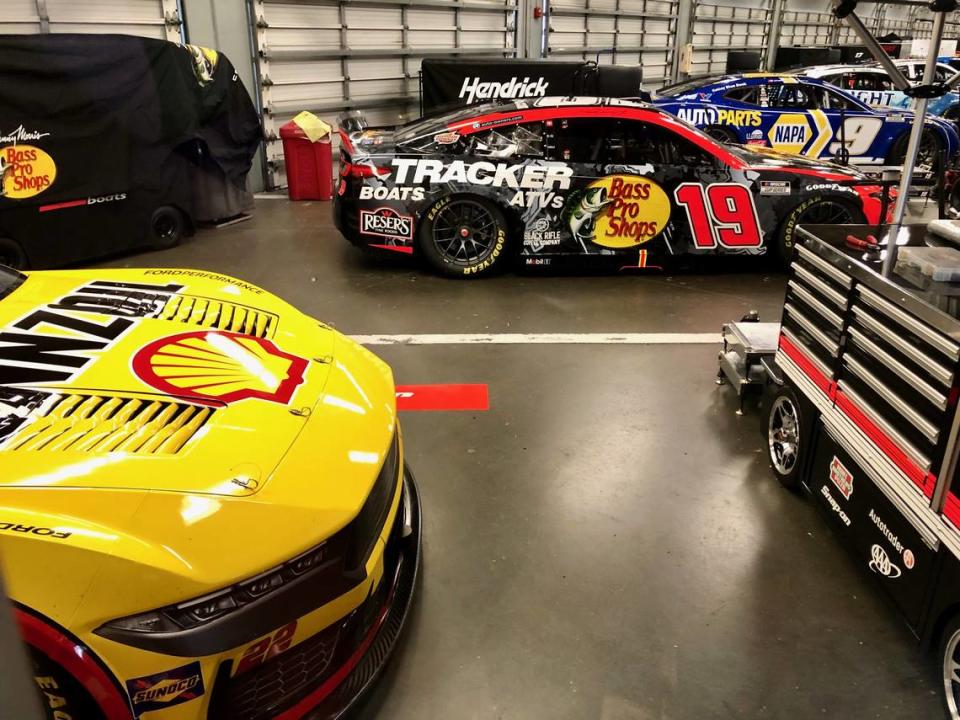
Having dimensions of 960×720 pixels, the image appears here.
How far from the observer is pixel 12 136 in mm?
5766

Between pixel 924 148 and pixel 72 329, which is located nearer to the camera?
pixel 72 329

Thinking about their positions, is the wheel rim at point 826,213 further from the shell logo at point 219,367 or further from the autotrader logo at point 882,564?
the shell logo at point 219,367

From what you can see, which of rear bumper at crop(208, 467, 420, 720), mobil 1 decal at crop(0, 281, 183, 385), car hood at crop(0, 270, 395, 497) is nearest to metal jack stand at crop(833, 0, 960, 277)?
rear bumper at crop(208, 467, 420, 720)

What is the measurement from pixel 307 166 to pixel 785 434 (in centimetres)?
746

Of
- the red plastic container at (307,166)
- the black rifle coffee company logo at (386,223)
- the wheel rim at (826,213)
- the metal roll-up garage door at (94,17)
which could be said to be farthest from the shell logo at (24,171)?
the wheel rim at (826,213)

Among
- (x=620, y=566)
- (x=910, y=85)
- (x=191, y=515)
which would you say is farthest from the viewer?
(x=910, y=85)

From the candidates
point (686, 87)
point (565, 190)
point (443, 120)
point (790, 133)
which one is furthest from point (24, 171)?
point (790, 133)

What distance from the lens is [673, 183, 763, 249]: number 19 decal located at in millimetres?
6098

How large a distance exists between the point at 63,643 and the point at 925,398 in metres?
2.37

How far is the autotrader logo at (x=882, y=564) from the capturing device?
2.47 meters

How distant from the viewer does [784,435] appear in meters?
3.47

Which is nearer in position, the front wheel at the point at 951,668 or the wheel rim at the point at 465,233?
the front wheel at the point at 951,668

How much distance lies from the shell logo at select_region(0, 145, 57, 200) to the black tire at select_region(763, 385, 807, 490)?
567 cm

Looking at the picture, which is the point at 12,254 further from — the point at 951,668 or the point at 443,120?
the point at 951,668
